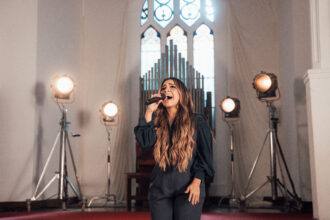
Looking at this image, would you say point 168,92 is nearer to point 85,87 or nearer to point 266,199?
point 266,199

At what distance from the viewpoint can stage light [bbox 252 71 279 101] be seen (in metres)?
5.09

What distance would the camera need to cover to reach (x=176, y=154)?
1.89 metres

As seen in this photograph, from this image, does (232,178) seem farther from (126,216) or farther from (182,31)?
(182,31)

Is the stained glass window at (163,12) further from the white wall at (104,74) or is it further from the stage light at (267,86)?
the stage light at (267,86)

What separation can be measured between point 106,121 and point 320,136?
11.1ft

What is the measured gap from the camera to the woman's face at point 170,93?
78.9 inches

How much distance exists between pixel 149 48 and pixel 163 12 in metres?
0.73

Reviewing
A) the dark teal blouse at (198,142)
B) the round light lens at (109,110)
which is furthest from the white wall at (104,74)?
the dark teal blouse at (198,142)

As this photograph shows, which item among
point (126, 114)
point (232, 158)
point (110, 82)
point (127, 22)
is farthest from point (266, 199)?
point (127, 22)

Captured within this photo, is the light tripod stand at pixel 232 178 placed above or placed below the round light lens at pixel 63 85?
below

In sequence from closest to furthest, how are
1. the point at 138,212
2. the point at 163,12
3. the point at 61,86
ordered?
the point at 138,212
the point at 61,86
the point at 163,12

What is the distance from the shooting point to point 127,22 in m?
6.96

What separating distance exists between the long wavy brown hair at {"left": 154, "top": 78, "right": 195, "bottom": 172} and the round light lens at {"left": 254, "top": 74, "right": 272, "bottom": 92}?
3307 millimetres

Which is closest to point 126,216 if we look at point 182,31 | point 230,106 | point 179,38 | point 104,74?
point 230,106
